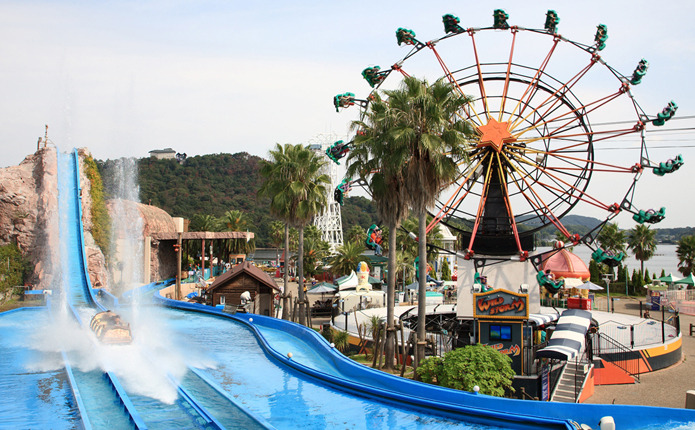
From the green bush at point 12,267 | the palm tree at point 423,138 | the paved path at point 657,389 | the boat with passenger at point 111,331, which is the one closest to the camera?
the palm tree at point 423,138

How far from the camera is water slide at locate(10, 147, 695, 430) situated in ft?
43.5

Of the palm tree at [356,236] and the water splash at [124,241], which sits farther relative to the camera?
the palm tree at [356,236]

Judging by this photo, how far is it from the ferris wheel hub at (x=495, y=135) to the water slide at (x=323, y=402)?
14.1 meters

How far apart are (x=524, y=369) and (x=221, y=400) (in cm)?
1157

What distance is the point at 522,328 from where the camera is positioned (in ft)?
71.6

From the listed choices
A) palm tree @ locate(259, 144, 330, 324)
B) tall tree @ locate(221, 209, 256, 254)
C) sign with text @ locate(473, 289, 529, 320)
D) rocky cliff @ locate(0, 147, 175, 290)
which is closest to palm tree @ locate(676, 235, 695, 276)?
tall tree @ locate(221, 209, 256, 254)

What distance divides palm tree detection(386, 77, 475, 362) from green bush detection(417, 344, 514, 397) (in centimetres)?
210

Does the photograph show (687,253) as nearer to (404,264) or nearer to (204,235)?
(404,264)

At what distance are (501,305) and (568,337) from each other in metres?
3.05

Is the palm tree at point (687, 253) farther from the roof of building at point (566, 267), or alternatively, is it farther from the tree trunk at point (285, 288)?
the tree trunk at point (285, 288)

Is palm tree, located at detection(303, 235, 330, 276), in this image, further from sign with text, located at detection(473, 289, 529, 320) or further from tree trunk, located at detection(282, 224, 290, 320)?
sign with text, located at detection(473, 289, 529, 320)

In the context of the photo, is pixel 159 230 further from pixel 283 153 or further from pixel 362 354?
pixel 362 354

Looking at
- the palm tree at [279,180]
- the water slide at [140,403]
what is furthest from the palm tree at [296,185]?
the water slide at [140,403]

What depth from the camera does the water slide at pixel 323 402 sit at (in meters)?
13.3
